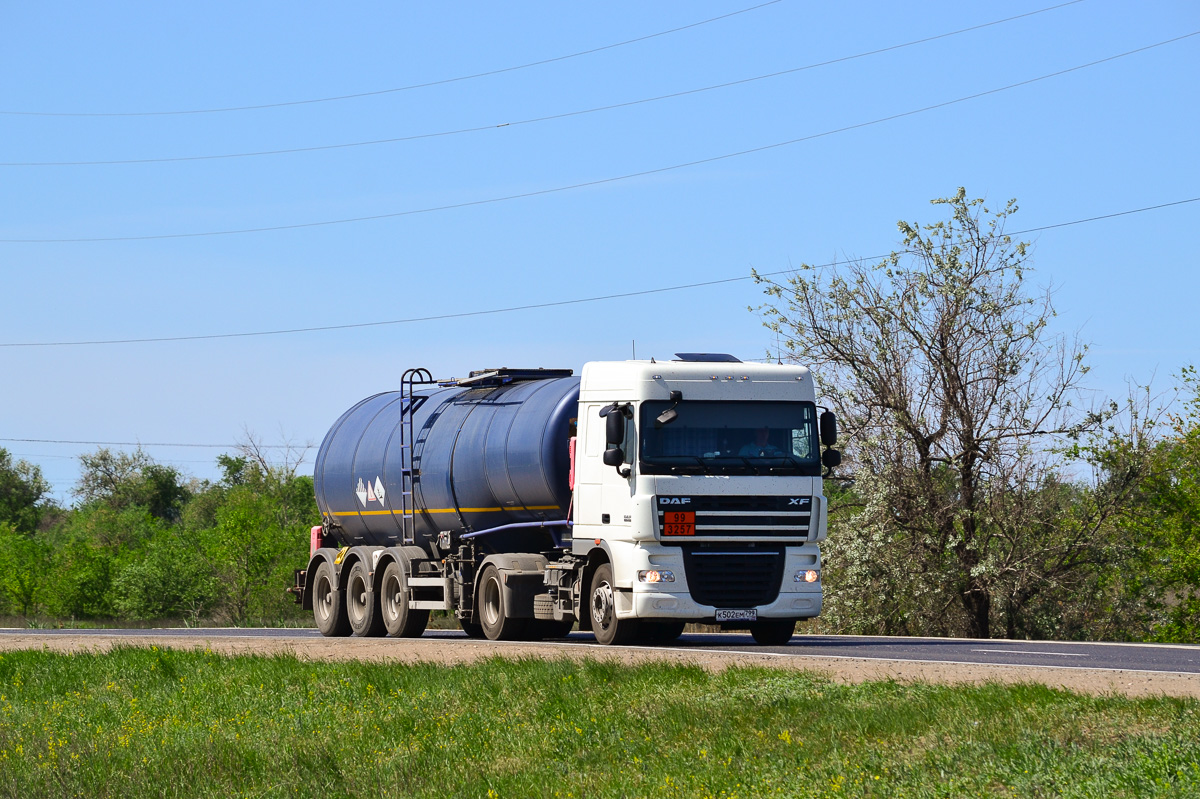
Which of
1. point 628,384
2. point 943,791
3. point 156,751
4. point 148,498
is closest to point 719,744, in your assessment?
point 943,791

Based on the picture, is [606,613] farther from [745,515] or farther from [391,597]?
[391,597]

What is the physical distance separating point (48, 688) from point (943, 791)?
1180cm

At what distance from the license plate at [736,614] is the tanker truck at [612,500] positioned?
0.04ft

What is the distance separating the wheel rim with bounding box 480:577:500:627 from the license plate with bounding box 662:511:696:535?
148 inches

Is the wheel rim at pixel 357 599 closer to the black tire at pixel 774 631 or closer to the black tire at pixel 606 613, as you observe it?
the black tire at pixel 606 613

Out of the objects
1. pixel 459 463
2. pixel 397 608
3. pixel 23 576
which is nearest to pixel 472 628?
pixel 397 608

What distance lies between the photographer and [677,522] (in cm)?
1888

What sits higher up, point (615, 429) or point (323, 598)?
Result: point (615, 429)

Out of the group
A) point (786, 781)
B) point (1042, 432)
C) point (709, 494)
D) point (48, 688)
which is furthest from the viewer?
point (1042, 432)

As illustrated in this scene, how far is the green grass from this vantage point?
362 inches

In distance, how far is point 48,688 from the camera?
17.2 meters

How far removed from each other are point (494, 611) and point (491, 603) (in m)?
0.14

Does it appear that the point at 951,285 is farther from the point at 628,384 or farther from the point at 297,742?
the point at 297,742

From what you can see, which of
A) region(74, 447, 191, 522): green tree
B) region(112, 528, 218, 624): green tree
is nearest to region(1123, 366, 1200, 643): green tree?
region(112, 528, 218, 624): green tree
